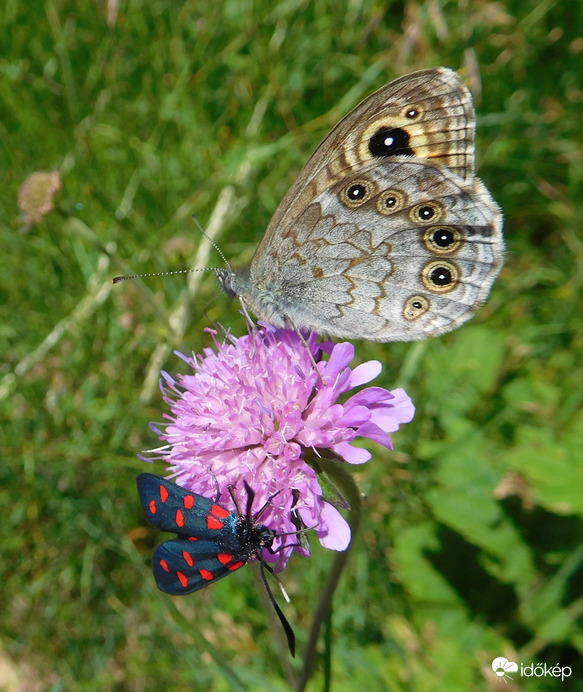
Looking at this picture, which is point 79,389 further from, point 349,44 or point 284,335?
point 349,44

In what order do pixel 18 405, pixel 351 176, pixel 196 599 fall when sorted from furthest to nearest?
1. pixel 18 405
2. pixel 196 599
3. pixel 351 176

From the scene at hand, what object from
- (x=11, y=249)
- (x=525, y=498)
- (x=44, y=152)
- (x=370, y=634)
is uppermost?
(x=44, y=152)

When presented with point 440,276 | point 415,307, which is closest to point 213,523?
point 415,307

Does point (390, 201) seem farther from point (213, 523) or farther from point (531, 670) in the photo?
point (531, 670)

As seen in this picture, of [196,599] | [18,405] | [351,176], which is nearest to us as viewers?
[351,176]

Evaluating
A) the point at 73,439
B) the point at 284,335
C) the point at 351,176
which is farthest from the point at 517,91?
the point at 73,439

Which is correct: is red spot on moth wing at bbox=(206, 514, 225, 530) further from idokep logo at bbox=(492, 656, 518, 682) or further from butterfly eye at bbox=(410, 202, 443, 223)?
idokep logo at bbox=(492, 656, 518, 682)

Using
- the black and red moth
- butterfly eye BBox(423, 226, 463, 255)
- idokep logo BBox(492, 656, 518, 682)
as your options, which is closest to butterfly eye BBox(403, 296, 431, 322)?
butterfly eye BBox(423, 226, 463, 255)

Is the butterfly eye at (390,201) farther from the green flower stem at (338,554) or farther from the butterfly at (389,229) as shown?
the green flower stem at (338,554)
